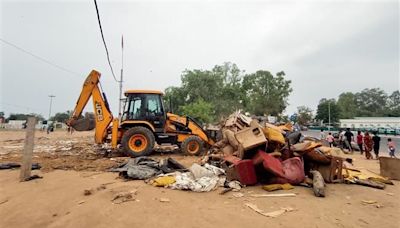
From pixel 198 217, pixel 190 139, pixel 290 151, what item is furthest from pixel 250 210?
pixel 190 139

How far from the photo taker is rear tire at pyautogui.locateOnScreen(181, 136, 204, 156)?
439 inches

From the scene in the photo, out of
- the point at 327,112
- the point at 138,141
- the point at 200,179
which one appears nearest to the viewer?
the point at 200,179

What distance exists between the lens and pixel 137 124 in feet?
36.7

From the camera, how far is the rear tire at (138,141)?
1062cm

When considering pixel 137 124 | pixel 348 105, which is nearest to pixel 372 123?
pixel 348 105

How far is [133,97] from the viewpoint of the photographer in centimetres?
1132

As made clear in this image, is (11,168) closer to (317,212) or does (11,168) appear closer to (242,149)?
(242,149)

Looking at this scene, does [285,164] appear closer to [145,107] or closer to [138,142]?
[138,142]

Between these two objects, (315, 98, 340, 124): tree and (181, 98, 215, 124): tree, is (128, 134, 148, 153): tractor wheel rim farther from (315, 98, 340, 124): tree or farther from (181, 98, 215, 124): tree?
(315, 98, 340, 124): tree

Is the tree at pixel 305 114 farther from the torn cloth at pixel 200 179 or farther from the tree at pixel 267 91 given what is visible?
the torn cloth at pixel 200 179

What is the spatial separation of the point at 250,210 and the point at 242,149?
2.34m

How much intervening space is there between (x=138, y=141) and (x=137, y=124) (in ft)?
2.52

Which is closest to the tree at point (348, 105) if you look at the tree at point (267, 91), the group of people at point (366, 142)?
the tree at point (267, 91)

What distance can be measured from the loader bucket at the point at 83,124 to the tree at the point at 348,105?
284 feet
